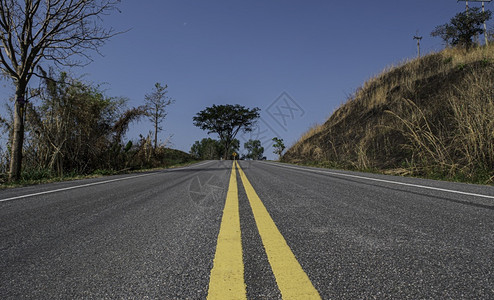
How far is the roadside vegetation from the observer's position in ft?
21.3

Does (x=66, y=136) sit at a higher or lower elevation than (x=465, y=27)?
lower

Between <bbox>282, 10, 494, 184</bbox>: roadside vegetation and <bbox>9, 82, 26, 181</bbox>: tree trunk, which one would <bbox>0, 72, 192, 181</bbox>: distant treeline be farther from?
<bbox>282, 10, 494, 184</bbox>: roadside vegetation

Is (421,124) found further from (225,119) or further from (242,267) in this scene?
(225,119)

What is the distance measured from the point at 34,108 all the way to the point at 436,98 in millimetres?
16579

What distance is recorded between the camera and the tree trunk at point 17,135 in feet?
22.8

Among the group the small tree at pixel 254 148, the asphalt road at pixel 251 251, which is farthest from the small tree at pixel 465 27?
the small tree at pixel 254 148

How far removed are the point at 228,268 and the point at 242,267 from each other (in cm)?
7

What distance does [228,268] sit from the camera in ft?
3.84

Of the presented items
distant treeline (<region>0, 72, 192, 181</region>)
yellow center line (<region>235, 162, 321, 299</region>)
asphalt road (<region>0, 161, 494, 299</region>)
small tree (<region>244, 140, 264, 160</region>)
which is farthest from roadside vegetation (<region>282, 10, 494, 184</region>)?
small tree (<region>244, 140, 264, 160</region>)

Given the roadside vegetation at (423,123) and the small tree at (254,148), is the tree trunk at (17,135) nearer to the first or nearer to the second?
the roadside vegetation at (423,123)

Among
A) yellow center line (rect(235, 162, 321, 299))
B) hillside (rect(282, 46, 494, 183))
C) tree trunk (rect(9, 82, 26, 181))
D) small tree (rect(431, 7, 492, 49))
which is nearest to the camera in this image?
yellow center line (rect(235, 162, 321, 299))

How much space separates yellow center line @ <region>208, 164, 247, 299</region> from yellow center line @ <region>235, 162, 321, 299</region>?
0.51ft

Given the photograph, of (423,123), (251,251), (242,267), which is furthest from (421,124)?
(242,267)

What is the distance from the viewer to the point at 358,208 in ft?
8.32
